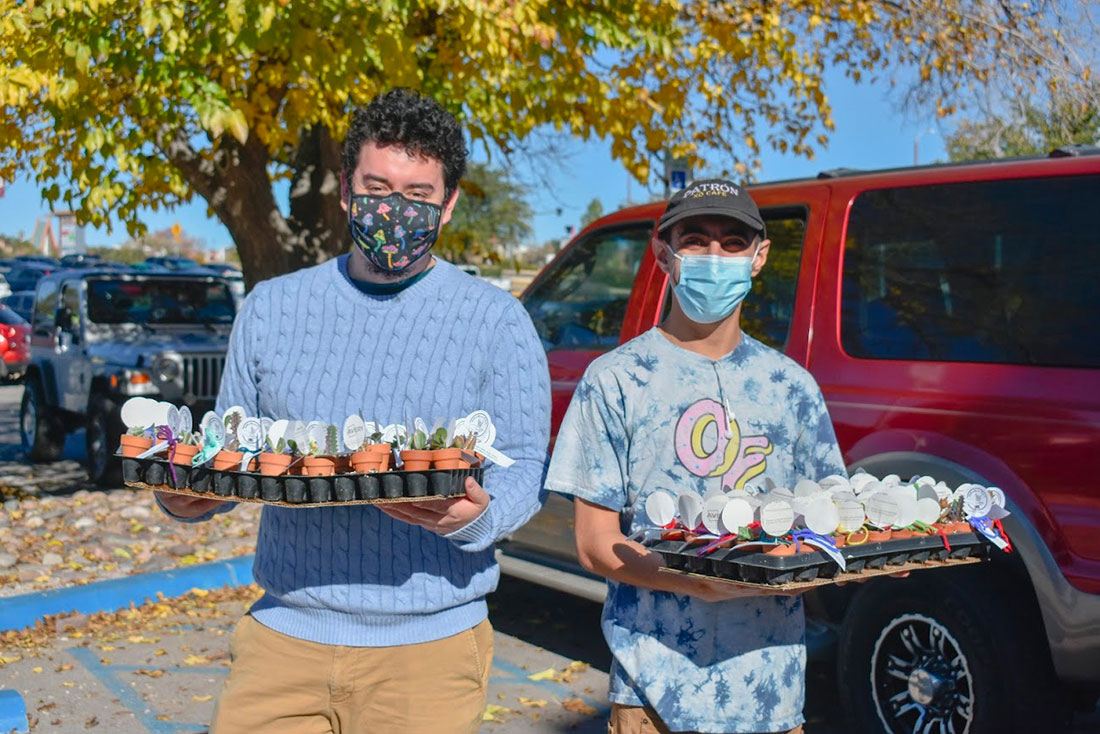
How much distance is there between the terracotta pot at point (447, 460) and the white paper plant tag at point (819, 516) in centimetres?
66

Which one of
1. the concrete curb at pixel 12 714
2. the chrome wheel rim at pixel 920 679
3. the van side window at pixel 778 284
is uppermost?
the van side window at pixel 778 284

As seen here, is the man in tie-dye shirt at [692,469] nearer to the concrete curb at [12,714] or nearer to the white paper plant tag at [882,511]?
the white paper plant tag at [882,511]

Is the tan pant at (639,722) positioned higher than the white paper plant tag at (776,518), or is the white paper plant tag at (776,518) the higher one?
the white paper plant tag at (776,518)

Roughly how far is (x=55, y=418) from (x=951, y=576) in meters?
10.4

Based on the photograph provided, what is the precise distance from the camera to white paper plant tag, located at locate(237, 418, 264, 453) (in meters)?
2.44

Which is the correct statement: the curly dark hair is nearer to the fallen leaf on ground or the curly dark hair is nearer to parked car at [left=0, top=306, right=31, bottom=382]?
the fallen leaf on ground

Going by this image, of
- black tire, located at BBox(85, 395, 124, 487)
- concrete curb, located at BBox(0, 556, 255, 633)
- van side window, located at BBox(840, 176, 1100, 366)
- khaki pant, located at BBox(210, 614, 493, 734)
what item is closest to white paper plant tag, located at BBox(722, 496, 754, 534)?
khaki pant, located at BBox(210, 614, 493, 734)

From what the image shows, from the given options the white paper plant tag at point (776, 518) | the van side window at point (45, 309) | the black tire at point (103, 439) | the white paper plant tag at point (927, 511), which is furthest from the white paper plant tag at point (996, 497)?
the van side window at point (45, 309)

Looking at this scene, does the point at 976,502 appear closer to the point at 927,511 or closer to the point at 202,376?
the point at 927,511

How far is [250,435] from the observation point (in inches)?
96.5


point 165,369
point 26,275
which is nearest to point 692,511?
point 165,369

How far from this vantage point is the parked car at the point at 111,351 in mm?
10758

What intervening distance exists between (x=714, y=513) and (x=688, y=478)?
238 mm

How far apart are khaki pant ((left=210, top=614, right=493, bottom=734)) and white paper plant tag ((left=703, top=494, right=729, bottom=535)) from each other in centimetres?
58
